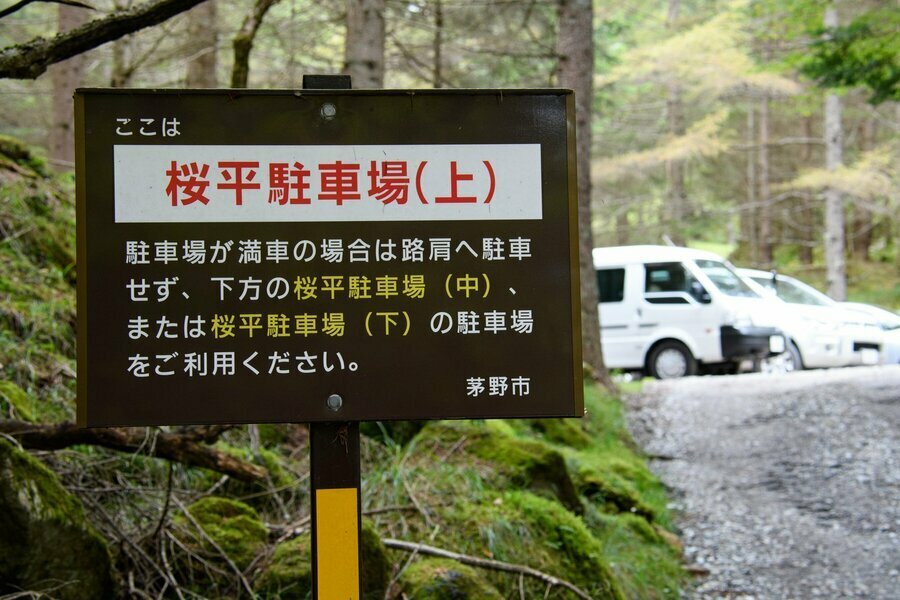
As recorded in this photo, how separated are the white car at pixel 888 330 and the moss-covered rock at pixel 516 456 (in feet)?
35.1

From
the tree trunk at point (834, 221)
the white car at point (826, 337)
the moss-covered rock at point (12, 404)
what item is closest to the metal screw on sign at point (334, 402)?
the moss-covered rock at point (12, 404)

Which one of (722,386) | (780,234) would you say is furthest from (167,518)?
(780,234)

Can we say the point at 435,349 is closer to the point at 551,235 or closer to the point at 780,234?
the point at 551,235

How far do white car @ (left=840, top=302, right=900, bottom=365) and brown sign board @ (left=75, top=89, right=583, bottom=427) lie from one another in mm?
13760

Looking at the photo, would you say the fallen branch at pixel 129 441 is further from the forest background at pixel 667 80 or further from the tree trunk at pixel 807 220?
the tree trunk at pixel 807 220

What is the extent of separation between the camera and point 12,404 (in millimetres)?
4523

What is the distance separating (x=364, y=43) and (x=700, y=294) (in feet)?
31.4

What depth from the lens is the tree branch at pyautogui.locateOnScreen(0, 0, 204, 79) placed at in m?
3.12

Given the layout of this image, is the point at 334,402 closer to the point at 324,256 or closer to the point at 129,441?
the point at 324,256

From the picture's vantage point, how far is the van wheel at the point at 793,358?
15.0 meters

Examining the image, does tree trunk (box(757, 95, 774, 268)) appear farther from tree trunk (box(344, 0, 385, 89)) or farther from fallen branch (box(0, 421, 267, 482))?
fallen branch (box(0, 421, 267, 482))

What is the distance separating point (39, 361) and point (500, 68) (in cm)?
1000

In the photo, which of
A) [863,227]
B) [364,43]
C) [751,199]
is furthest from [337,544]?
[751,199]

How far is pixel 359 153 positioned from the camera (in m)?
2.71
